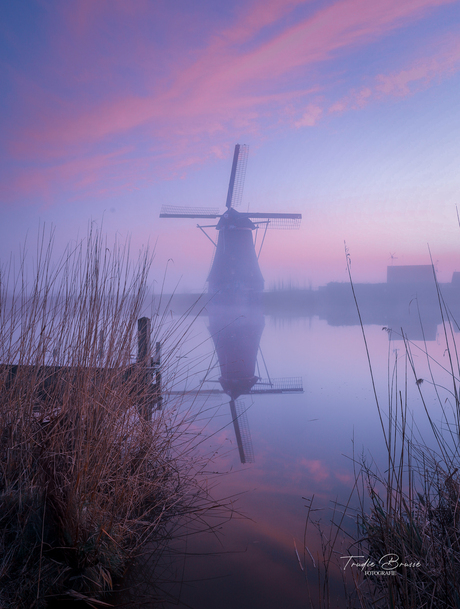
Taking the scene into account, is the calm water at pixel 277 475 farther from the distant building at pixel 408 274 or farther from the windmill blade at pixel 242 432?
the distant building at pixel 408 274

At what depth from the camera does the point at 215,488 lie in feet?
10.2

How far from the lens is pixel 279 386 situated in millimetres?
7164

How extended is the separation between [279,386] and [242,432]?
261cm

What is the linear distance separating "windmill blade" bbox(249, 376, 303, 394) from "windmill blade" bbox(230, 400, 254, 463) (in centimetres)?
79

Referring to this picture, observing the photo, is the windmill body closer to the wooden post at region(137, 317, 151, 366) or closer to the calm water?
the calm water

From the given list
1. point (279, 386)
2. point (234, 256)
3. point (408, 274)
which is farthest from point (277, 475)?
point (408, 274)

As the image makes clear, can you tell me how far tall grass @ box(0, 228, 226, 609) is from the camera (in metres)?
1.79

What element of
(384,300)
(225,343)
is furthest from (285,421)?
(384,300)

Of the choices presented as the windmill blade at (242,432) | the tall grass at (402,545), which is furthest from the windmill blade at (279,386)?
the tall grass at (402,545)

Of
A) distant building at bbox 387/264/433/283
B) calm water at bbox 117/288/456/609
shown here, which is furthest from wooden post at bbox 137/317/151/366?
distant building at bbox 387/264/433/283

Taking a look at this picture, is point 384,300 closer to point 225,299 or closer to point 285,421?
point 225,299

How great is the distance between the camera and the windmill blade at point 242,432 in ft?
12.9

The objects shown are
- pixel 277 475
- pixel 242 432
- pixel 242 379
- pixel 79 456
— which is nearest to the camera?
pixel 79 456

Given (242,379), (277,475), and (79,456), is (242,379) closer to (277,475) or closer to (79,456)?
(277,475)
